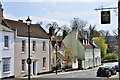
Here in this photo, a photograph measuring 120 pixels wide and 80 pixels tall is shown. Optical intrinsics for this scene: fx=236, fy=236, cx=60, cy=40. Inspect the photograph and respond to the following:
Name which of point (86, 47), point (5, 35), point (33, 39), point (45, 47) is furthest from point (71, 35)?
point (5, 35)

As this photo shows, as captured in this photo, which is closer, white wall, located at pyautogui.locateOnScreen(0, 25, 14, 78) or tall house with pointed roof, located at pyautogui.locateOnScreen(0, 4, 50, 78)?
white wall, located at pyautogui.locateOnScreen(0, 25, 14, 78)

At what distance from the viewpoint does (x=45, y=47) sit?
3862 centimetres

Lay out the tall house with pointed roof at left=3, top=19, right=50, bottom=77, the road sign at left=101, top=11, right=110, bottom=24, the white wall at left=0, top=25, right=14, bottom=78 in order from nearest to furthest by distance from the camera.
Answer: the road sign at left=101, top=11, right=110, bottom=24, the white wall at left=0, top=25, right=14, bottom=78, the tall house with pointed roof at left=3, top=19, right=50, bottom=77

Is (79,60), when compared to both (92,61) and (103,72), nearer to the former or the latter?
(92,61)

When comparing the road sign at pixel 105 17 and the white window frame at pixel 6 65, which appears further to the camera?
the white window frame at pixel 6 65

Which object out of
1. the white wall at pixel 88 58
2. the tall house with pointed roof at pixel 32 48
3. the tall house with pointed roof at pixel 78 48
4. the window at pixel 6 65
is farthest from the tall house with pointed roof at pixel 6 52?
the white wall at pixel 88 58

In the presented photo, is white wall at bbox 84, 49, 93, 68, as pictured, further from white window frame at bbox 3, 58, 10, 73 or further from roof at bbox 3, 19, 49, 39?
white window frame at bbox 3, 58, 10, 73

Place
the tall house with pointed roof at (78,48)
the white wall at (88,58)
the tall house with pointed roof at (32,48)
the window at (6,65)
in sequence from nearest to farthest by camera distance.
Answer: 1. the window at (6,65)
2. the tall house with pointed roof at (32,48)
3. the tall house with pointed roof at (78,48)
4. the white wall at (88,58)

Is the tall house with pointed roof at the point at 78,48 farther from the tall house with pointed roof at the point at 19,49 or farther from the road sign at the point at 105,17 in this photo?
the road sign at the point at 105,17

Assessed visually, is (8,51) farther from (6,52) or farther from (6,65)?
(6,65)

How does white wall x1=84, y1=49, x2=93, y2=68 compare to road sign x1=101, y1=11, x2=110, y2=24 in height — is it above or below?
below

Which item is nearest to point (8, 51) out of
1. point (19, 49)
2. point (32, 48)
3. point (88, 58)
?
point (19, 49)

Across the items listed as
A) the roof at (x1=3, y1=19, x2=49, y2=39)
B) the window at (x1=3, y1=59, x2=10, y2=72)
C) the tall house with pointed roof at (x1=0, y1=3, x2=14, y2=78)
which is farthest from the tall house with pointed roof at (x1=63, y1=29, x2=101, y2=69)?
the window at (x1=3, y1=59, x2=10, y2=72)

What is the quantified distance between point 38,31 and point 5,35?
10810 mm
